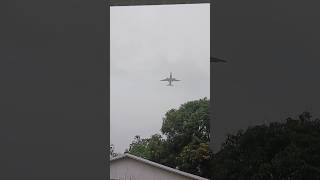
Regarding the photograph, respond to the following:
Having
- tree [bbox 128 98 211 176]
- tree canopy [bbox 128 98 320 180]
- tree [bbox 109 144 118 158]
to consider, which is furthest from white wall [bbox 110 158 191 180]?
tree canopy [bbox 128 98 320 180]

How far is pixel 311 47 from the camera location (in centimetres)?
453

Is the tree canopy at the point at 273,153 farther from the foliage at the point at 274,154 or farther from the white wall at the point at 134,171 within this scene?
the white wall at the point at 134,171

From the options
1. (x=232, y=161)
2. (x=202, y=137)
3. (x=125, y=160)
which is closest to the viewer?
(x=232, y=161)

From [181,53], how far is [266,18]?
4148 mm

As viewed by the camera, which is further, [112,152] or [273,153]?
[112,152]

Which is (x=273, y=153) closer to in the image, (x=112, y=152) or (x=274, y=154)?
(x=274, y=154)

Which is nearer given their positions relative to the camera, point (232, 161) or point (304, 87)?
point (232, 161)

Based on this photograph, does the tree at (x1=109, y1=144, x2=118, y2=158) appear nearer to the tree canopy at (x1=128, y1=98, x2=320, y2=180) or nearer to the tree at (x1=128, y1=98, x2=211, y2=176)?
the tree at (x1=128, y1=98, x2=211, y2=176)

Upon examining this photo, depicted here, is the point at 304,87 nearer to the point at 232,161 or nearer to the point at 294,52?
the point at 294,52

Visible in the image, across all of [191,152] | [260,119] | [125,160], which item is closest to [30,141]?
[260,119]

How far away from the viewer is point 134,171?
27.5ft

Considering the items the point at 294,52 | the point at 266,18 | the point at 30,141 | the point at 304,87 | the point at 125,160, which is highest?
the point at 266,18

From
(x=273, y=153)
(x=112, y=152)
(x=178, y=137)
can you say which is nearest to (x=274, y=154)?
(x=273, y=153)

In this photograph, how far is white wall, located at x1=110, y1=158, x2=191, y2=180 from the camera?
819 cm
